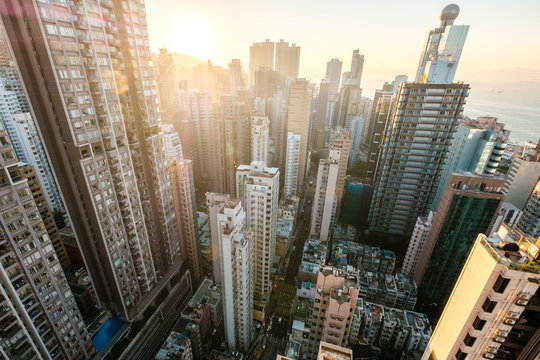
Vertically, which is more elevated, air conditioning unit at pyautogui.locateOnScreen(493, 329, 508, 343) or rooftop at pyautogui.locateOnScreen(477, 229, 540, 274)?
rooftop at pyautogui.locateOnScreen(477, 229, 540, 274)

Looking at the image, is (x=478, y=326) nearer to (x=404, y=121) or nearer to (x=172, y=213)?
(x=172, y=213)

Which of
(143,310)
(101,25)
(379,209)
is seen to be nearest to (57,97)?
(101,25)

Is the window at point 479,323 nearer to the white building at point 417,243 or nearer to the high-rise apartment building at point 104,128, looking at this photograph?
the high-rise apartment building at point 104,128

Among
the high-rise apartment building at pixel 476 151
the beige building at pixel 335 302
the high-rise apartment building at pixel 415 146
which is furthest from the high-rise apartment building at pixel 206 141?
the high-rise apartment building at pixel 476 151

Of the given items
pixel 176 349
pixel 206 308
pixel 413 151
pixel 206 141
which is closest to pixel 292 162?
pixel 206 141

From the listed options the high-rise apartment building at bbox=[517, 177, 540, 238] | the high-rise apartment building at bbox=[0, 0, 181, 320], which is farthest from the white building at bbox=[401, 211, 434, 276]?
the high-rise apartment building at bbox=[0, 0, 181, 320]

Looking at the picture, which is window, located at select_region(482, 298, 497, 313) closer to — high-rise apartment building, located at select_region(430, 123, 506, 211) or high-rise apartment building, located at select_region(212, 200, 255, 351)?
high-rise apartment building, located at select_region(212, 200, 255, 351)
